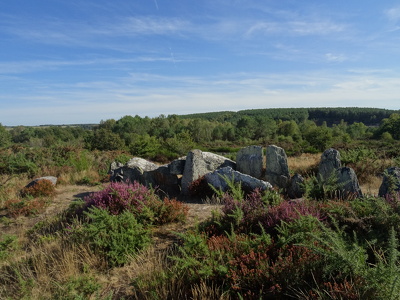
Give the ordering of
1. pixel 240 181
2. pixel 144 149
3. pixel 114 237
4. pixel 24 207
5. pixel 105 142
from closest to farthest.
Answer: pixel 114 237, pixel 240 181, pixel 24 207, pixel 144 149, pixel 105 142

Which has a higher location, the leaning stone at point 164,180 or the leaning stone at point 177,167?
the leaning stone at point 177,167

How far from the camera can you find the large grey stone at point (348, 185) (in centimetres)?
649

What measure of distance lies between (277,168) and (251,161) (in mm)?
1044

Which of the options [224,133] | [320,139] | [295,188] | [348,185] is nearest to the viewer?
[348,185]

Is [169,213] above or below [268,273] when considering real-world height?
below

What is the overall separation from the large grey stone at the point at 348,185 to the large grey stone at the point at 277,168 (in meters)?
1.75

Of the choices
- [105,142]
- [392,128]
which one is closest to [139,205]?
[105,142]

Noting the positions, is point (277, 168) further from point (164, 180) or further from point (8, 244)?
point (8, 244)

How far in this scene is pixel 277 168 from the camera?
8594 millimetres

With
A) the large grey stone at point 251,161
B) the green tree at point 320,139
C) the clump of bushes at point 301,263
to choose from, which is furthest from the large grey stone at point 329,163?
the green tree at point 320,139

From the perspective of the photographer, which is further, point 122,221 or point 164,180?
point 164,180

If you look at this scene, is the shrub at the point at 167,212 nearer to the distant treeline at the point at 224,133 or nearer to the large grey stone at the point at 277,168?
the large grey stone at the point at 277,168

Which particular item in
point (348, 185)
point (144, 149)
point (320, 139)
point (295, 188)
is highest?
point (144, 149)

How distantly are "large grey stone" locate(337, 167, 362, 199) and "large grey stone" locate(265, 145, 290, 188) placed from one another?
5.75 ft
